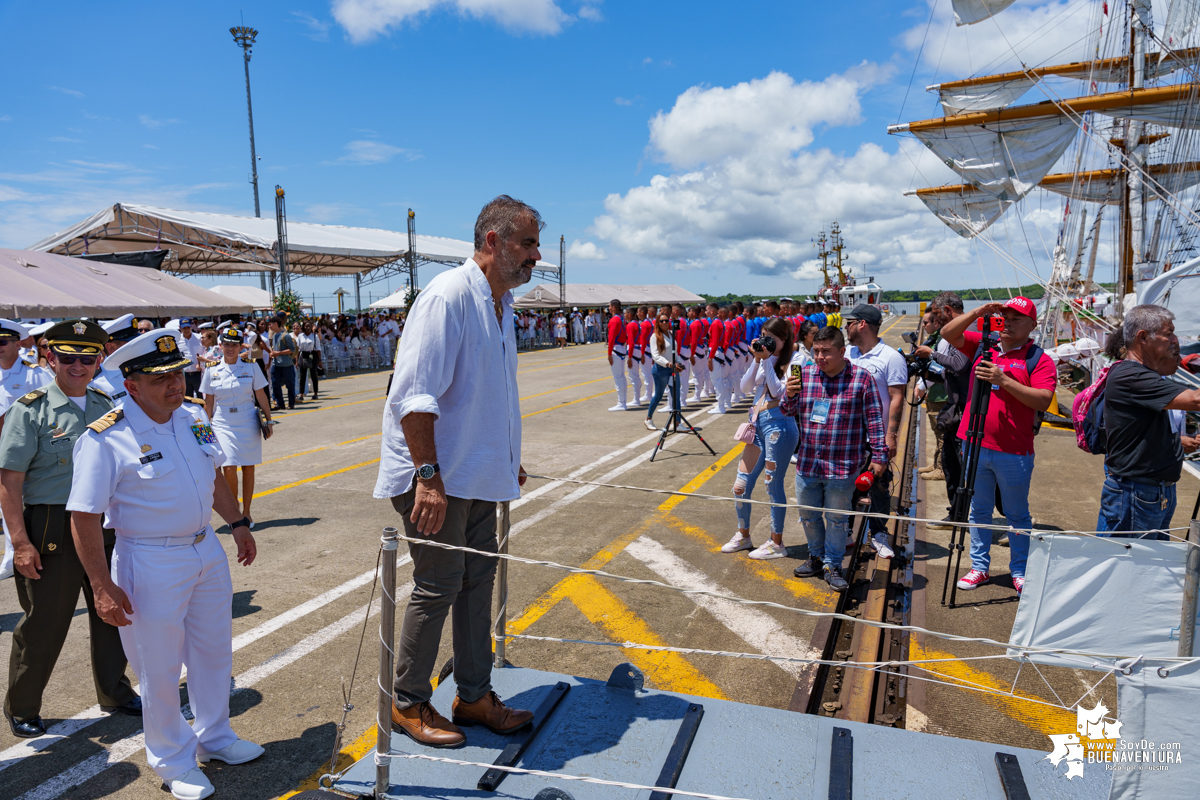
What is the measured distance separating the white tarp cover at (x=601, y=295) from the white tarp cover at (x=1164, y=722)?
40387 millimetres

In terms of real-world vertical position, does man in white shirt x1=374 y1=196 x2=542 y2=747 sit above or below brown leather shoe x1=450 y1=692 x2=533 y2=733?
above

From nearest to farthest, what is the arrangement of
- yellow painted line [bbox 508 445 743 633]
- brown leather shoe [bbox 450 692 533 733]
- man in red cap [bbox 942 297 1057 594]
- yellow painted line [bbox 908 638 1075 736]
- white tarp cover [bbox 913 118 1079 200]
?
brown leather shoe [bbox 450 692 533 733] < yellow painted line [bbox 908 638 1075 736] < man in red cap [bbox 942 297 1057 594] < yellow painted line [bbox 508 445 743 633] < white tarp cover [bbox 913 118 1079 200]

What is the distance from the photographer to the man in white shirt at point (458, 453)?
2.61 metres

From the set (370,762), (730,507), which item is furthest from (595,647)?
(730,507)

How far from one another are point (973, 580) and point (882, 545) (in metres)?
0.78

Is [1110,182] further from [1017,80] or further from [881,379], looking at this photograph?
[881,379]

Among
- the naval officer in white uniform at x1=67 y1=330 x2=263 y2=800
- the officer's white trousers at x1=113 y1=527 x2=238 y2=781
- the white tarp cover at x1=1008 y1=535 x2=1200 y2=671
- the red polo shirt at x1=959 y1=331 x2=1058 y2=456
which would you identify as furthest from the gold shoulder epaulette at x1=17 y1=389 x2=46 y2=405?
the red polo shirt at x1=959 y1=331 x2=1058 y2=456

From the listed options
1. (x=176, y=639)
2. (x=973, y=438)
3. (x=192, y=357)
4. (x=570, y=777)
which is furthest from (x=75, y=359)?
(x=192, y=357)

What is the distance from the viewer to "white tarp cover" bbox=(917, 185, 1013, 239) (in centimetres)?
3106

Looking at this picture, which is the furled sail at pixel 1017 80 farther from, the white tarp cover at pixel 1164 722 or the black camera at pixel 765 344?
the white tarp cover at pixel 1164 722

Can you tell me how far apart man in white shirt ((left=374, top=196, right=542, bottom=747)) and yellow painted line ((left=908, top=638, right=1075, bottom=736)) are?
2472 millimetres

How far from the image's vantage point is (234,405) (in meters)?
6.39

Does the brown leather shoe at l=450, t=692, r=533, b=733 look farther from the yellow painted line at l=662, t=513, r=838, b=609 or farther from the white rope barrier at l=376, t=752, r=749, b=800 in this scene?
the yellow painted line at l=662, t=513, r=838, b=609

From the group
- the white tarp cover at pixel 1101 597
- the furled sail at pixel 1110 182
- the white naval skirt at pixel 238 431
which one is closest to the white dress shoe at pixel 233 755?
the white tarp cover at pixel 1101 597
